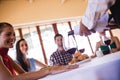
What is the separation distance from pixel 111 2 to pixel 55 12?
4202mm

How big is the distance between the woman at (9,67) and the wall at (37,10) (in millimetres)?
3249

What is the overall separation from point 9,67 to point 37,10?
12.0ft

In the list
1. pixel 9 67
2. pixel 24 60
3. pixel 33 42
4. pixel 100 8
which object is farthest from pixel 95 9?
pixel 33 42

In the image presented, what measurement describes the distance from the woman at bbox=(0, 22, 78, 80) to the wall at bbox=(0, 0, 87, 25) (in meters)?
3.25

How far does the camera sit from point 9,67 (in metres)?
1.44

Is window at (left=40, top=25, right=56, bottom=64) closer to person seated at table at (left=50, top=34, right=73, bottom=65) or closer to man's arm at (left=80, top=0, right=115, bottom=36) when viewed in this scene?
person seated at table at (left=50, top=34, right=73, bottom=65)

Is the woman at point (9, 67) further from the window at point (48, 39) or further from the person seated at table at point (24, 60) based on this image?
the window at point (48, 39)

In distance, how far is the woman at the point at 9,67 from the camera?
3.43ft

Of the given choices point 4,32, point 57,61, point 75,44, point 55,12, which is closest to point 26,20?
point 55,12

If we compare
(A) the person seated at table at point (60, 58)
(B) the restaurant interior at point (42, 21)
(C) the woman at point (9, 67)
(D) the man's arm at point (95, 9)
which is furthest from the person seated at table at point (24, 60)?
(D) the man's arm at point (95, 9)

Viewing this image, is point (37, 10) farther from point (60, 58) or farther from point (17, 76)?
point (17, 76)

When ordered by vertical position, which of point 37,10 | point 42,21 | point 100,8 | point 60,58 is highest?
point 37,10

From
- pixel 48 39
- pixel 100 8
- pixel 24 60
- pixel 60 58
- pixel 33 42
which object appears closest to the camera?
pixel 100 8

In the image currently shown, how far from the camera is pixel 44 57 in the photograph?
480 centimetres
